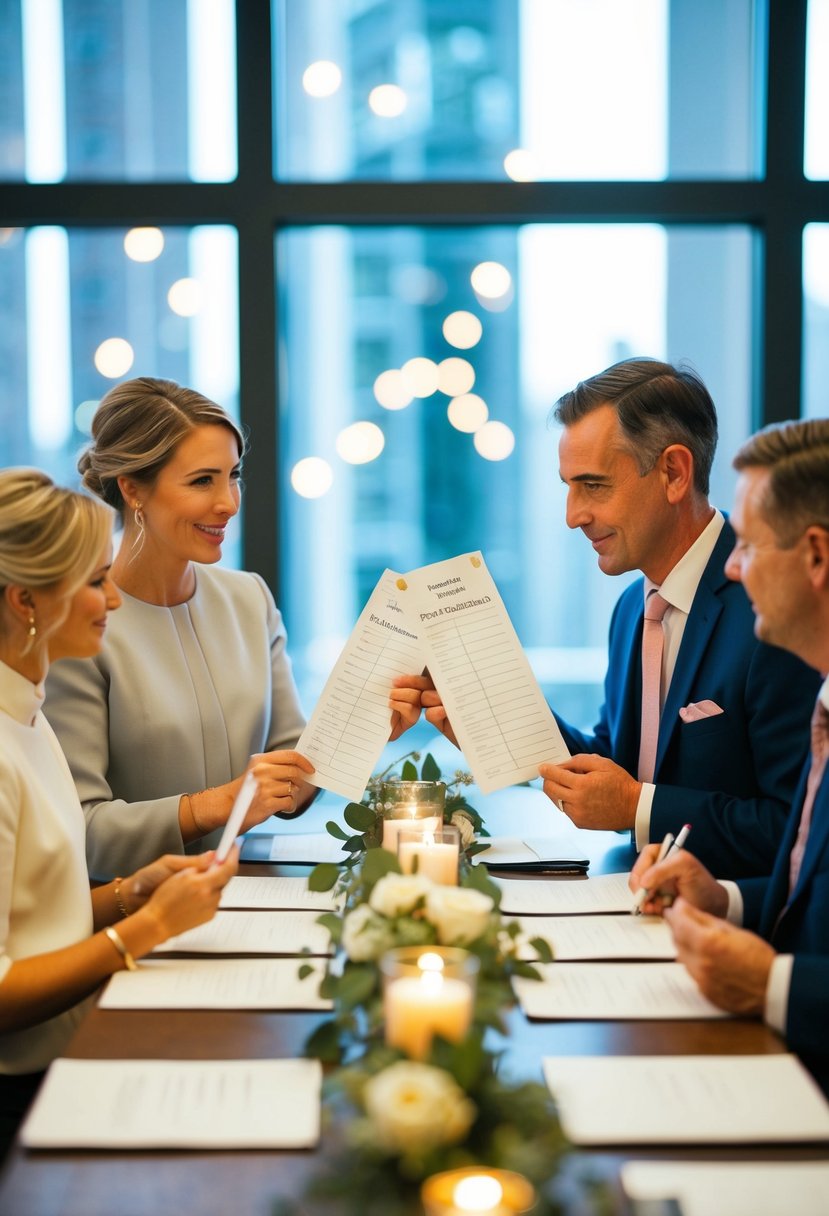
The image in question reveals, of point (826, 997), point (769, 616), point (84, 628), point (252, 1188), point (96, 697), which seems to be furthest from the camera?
point (96, 697)

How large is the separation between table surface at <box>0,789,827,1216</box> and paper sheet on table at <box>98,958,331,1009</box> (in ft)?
0.07

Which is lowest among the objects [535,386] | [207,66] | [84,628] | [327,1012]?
[327,1012]

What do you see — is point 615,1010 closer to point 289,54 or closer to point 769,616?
point 769,616

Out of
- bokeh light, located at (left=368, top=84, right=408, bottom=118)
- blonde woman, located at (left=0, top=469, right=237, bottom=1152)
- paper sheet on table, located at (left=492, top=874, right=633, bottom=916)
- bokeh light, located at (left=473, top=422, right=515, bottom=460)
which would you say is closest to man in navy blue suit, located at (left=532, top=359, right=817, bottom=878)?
paper sheet on table, located at (left=492, top=874, right=633, bottom=916)

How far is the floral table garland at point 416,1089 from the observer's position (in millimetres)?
976

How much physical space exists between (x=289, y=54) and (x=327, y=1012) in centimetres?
348

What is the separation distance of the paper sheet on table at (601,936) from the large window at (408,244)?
2308 mm

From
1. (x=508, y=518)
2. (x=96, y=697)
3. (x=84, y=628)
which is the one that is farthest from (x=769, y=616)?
(x=508, y=518)

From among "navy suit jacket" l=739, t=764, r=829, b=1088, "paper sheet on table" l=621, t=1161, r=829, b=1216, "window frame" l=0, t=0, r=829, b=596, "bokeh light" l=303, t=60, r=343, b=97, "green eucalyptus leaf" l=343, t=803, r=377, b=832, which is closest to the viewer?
"paper sheet on table" l=621, t=1161, r=829, b=1216

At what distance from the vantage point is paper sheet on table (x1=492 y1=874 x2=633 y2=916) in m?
1.95

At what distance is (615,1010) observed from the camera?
153 centimetres

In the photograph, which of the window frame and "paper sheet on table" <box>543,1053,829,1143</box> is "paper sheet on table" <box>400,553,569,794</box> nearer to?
"paper sheet on table" <box>543,1053,829,1143</box>

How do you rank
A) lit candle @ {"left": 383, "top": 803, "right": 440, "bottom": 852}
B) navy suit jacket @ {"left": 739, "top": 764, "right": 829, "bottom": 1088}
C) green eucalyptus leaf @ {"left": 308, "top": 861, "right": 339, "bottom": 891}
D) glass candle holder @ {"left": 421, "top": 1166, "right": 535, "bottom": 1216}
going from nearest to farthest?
glass candle holder @ {"left": 421, "top": 1166, "right": 535, "bottom": 1216} < navy suit jacket @ {"left": 739, "top": 764, "right": 829, "bottom": 1088} < green eucalyptus leaf @ {"left": 308, "top": 861, "right": 339, "bottom": 891} < lit candle @ {"left": 383, "top": 803, "right": 440, "bottom": 852}

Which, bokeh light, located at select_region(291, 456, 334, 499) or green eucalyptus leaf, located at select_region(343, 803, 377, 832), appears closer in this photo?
green eucalyptus leaf, located at select_region(343, 803, 377, 832)
